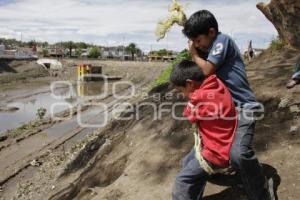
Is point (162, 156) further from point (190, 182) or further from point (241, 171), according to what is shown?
point (241, 171)

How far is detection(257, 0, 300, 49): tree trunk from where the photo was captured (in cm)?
1010

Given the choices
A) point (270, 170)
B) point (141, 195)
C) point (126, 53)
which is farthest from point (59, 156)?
point (126, 53)

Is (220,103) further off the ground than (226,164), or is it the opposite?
(220,103)

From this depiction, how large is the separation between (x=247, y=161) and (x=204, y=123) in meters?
0.51

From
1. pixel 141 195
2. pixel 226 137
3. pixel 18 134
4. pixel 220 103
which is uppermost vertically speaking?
pixel 220 103

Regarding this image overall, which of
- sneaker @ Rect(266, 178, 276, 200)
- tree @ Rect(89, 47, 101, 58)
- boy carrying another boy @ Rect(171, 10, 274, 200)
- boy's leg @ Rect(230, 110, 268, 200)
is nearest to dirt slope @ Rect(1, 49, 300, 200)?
sneaker @ Rect(266, 178, 276, 200)

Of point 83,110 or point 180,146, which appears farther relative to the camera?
point 83,110

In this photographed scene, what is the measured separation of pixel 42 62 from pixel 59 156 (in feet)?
145

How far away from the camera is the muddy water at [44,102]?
20.8 metres

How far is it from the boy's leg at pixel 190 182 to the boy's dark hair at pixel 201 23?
3.86ft

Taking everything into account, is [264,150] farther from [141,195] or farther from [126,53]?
[126,53]

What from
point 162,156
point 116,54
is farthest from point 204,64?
point 116,54

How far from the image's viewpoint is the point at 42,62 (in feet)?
178

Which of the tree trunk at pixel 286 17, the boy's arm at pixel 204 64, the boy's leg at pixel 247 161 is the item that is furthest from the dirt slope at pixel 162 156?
the boy's arm at pixel 204 64
